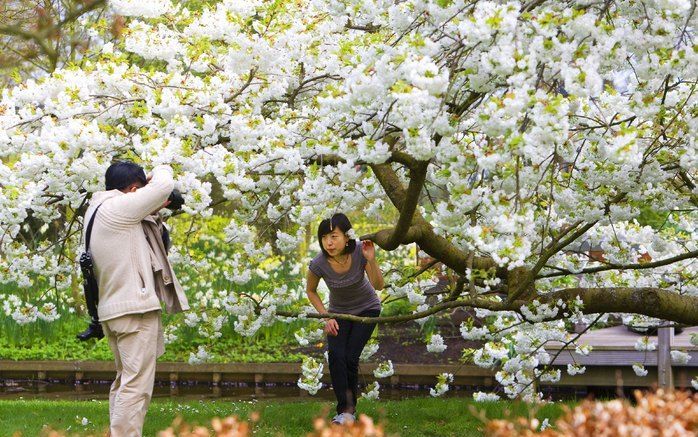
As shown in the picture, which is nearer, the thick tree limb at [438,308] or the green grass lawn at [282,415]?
the thick tree limb at [438,308]

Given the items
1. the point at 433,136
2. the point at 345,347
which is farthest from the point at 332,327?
the point at 433,136

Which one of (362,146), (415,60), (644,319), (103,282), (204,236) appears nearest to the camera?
(415,60)

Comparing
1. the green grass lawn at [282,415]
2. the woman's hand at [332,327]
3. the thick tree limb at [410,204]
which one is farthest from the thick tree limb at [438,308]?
the green grass lawn at [282,415]

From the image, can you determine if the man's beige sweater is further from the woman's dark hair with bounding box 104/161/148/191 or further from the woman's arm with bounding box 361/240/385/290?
the woman's arm with bounding box 361/240/385/290

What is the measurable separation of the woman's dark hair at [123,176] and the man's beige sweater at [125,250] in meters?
0.09

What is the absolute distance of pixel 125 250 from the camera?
198 inches

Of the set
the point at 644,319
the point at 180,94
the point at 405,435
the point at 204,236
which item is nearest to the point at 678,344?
the point at 644,319

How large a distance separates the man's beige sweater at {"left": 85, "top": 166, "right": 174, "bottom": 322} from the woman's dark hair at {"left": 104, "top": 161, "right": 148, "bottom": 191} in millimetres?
89

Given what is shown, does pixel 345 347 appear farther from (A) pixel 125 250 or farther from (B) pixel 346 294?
(A) pixel 125 250

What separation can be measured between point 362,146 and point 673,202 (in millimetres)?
2208

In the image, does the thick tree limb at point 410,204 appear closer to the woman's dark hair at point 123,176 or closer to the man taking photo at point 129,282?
the man taking photo at point 129,282

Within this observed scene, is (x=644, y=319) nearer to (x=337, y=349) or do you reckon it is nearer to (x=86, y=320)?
(x=337, y=349)

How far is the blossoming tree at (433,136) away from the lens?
12.6 feet

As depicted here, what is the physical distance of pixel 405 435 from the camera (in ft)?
21.8
